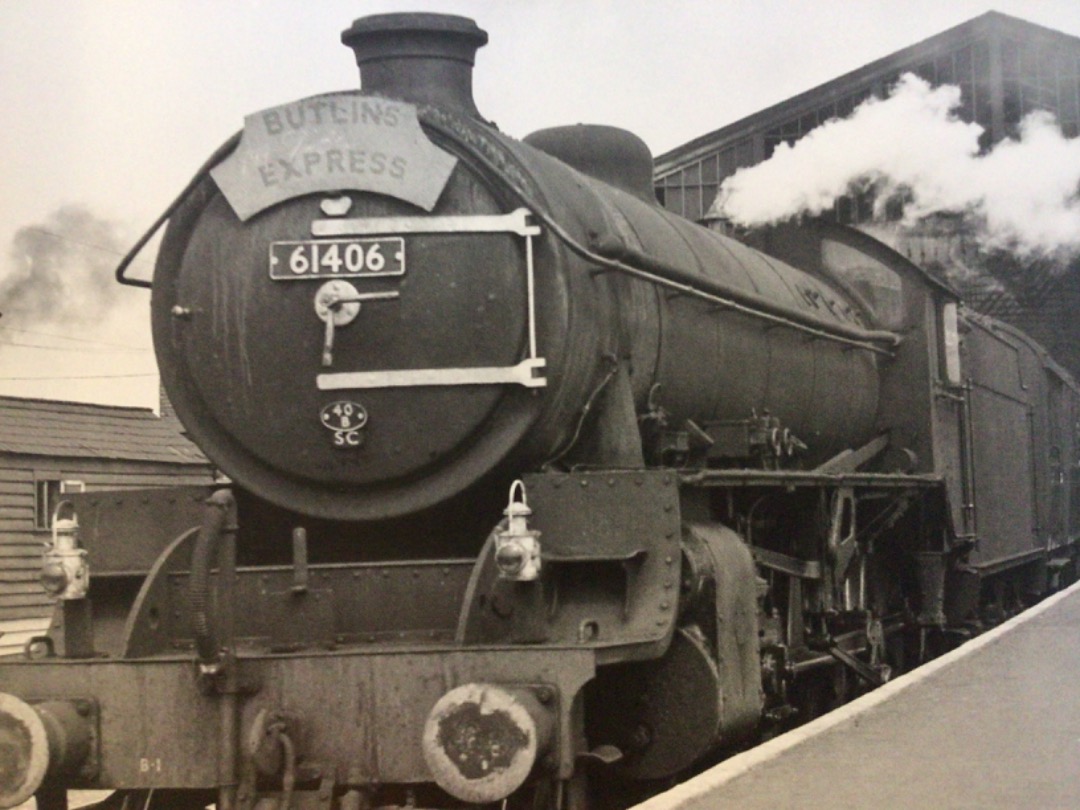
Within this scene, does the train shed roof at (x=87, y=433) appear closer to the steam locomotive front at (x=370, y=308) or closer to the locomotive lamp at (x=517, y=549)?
the steam locomotive front at (x=370, y=308)

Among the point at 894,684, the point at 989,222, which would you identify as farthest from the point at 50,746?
the point at 989,222

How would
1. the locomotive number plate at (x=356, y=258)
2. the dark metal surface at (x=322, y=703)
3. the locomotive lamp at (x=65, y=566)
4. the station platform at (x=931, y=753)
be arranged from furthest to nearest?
1. the locomotive lamp at (x=65, y=566)
2. the locomotive number plate at (x=356, y=258)
3. the dark metal surface at (x=322, y=703)
4. the station platform at (x=931, y=753)

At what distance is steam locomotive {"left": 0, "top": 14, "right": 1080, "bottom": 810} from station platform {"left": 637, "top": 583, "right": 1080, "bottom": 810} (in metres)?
0.49

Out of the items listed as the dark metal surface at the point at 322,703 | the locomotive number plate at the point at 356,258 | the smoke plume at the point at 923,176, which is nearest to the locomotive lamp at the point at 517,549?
the dark metal surface at the point at 322,703

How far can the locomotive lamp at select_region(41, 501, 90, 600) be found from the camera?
231 inches

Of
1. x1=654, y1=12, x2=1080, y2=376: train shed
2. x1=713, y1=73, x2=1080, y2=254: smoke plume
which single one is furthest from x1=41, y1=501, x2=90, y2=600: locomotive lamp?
x1=654, y1=12, x2=1080, y2=376: train shed

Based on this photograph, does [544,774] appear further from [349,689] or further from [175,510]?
[175,510]

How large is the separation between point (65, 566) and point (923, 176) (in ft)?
34.2

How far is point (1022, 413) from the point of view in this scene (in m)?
14.5

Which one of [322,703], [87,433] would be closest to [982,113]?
[87,433]

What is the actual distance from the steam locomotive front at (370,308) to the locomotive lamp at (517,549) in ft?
1.39

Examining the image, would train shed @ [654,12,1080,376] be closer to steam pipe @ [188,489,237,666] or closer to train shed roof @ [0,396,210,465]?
train shed roof @ [0,396,210,465]

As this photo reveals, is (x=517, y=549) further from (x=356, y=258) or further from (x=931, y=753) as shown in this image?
(x=931, y=753)

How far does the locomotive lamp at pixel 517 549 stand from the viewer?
530cm
